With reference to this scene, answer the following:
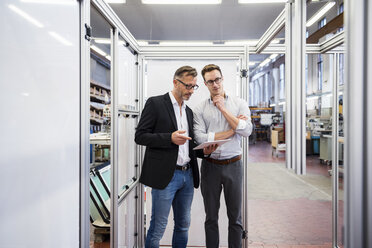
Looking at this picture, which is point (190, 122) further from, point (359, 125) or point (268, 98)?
point (268, 98)

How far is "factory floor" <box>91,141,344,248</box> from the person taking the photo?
2.51 meters

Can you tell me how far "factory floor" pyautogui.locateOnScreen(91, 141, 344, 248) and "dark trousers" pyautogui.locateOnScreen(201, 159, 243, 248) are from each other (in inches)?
19.9

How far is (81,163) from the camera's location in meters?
1.13

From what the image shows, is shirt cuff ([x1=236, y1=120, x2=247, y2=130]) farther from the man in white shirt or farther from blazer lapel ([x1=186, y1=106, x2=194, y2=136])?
blazer lapel ([x1=186, y1=106, x2=194, y2=136])

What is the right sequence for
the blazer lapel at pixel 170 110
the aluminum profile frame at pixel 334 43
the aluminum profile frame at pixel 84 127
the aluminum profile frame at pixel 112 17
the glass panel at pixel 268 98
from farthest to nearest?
the glass panel at pixel 268 98 → the aluminum profile frame at pixel 334 43 → the blazer lapel at pixel 170 110 → the aluminum profile frame at pixel 112 17 → the aluminum profile frame at pixel 84 127

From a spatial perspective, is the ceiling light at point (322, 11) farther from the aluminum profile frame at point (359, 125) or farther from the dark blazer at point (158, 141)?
the aluminum profile frame at point (359, 125)

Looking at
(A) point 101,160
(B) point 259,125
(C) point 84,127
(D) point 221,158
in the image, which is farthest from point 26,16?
(B) point 259,125

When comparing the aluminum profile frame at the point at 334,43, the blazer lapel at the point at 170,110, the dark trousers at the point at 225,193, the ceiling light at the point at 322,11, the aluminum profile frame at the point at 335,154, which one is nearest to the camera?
the blazer lapel at the point at 170,110

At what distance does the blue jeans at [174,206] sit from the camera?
1.73 meters

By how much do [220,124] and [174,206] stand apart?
0.80 metres

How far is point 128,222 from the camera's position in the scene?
2.17 meters

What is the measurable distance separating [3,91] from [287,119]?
1.10 meters

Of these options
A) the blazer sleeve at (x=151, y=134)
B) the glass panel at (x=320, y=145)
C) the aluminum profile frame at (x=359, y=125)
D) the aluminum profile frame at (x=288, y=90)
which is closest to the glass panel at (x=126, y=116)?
the blazer sleeve at (x=151, y=134)

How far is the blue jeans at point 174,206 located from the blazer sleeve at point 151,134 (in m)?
0.29
